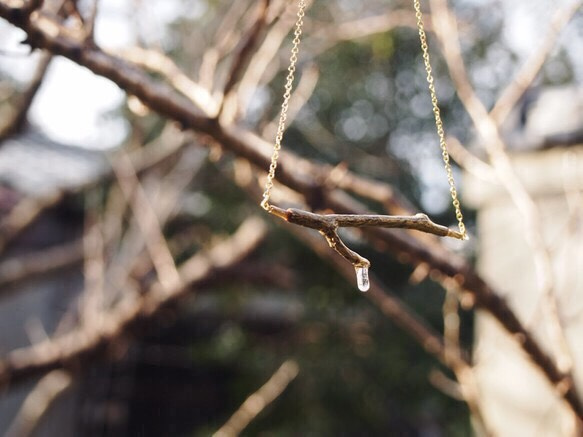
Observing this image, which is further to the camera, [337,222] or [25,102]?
[25,102]

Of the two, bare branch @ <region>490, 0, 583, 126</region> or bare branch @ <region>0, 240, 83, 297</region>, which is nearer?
bare branch @ <region>490, 0, 583, 126</region>

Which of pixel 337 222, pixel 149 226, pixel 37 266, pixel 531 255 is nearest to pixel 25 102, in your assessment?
pixel 149 226

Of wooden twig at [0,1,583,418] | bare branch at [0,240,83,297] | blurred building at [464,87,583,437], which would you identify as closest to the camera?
wooden twig at [0,1,583,418]

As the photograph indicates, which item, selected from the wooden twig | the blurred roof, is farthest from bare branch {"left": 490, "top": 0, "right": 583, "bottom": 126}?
the blurred roof

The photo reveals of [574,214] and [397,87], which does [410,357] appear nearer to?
[397,87]

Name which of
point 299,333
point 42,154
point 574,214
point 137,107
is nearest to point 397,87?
point 299,333

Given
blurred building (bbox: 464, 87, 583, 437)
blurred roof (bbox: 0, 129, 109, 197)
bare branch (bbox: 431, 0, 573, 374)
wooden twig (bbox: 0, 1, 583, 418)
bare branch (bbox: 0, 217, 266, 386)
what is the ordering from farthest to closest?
blurred roof (bbox: 0, 129, 109, 197) → blurred building (bbox: 464, 87, 583, 437) → bare branch (bbox: 0, 217, 266, 386) → bare branch (bbox: 431, 0, 573, 374) → wooden twig (bbox: 0, 1, 583, 418)

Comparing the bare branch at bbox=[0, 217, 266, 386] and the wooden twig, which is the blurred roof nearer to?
the bare branch at bbox=[0, 217, 266, 386]

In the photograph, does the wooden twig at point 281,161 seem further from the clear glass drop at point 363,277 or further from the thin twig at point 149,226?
the thin twig at point 149,226

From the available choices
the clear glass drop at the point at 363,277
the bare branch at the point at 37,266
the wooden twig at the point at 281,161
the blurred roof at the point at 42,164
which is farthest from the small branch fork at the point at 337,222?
the blurred roof at the point at 42,164

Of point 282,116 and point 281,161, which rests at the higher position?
point 282,116

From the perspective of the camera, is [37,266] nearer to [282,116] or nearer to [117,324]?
[117,324]

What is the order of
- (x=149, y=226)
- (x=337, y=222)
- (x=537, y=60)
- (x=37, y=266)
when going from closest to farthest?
(x=337, y=222) → (x=537, y=60) → (x=149, y=226) → (x=37, y=266)
